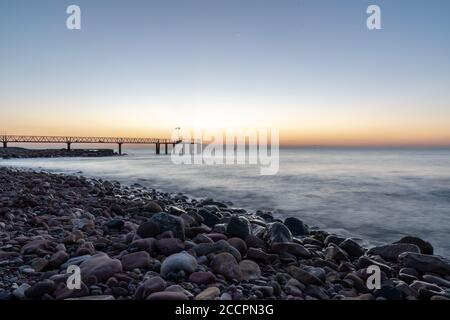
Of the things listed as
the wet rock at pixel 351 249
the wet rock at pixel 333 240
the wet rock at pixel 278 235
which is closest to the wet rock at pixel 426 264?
the wet rock at pixel 351 249

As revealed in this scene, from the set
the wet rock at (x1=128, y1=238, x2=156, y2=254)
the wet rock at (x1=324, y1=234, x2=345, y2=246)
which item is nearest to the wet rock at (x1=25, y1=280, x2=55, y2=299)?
the wet rock at (x1=128, y1=238, x2=156, y2=254)

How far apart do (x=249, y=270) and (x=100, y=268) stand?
1828mm

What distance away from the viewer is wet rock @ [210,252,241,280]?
13.1 ft

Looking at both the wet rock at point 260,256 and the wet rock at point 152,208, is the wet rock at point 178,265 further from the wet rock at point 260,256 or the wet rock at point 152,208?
the wet rock at point 152,208

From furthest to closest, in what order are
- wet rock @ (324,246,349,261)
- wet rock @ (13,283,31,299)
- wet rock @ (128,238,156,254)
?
wet rock @ (324,246,349,261) < wet rock @ (128,238,156,254) < wet rock @ (13,283,31,299)

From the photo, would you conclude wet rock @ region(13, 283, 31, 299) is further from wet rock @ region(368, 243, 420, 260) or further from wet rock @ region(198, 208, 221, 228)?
wet rock @ region(368, 243, 420, 260)

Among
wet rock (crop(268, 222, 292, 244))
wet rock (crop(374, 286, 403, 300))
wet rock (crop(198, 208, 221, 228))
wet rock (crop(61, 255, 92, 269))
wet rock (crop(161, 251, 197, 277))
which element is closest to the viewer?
wet rock (crop(374, 286, 403, 300))

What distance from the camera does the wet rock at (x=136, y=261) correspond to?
4094 mm

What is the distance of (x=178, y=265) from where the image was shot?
3953 millimetres

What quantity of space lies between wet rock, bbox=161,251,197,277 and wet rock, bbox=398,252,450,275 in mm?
3434

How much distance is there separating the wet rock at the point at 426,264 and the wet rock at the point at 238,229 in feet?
8.49

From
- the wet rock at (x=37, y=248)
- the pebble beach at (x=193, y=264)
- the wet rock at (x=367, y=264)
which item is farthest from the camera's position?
the wet rock at (x=367, y=264)
